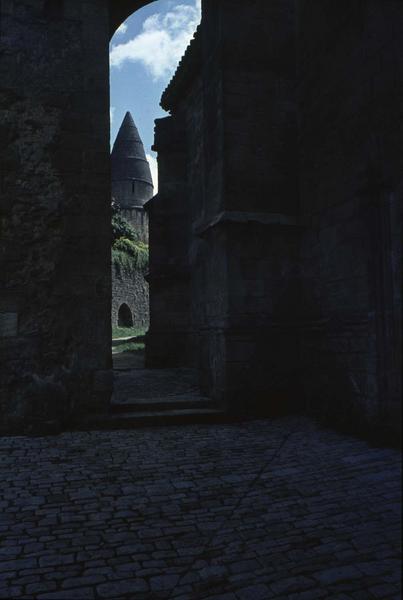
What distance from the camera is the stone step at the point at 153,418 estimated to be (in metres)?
5.27

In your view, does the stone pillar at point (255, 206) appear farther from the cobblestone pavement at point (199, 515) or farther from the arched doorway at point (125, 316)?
the arched doorway at point (125, 316)

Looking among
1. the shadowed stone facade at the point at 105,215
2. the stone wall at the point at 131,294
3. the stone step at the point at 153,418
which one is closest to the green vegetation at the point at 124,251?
the stone wall at the point at 131,294

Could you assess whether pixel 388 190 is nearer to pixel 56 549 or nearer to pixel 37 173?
pixel 56 549

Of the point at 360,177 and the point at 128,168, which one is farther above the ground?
the point at 128,168

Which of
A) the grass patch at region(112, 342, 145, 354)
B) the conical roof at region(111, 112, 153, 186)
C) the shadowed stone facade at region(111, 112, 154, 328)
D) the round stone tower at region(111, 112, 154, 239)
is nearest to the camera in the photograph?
the grass patch at region(112, 342, 145, 354)

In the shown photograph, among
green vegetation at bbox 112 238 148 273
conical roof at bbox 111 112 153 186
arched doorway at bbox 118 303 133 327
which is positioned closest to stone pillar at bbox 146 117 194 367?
green vegetation at bbox 112 238 148 273

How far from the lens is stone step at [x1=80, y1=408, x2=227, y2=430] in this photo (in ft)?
17.3

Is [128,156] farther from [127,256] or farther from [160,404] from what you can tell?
[160,404]

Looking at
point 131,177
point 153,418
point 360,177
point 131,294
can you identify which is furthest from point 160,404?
point 131,177

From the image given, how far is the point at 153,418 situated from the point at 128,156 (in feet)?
140

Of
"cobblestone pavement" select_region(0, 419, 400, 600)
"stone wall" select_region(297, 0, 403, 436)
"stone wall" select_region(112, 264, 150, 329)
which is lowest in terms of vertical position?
"cobblestone pavement" select_region(0, 419, 400, 600)

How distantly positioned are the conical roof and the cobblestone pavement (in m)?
42.1

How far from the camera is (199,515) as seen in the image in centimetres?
283

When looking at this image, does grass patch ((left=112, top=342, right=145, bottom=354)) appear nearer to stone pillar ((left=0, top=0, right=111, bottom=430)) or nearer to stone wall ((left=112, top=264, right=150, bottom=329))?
stone wall ((left=112, top=264, right=150, bottom=329))
